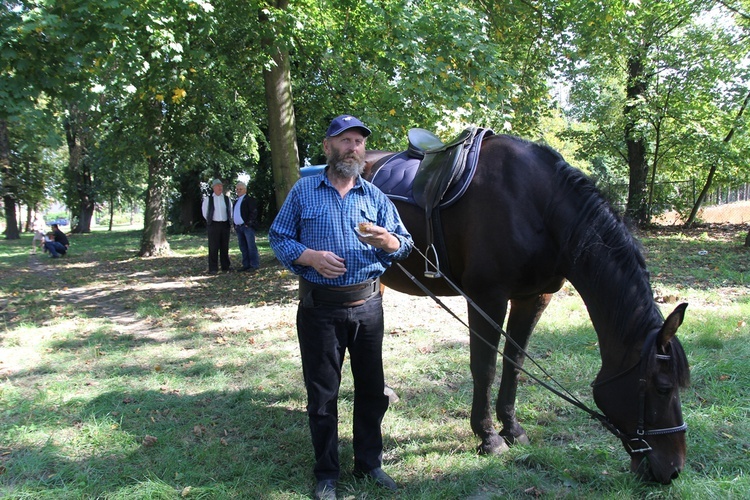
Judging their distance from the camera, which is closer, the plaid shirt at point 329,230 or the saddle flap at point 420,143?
the plaid shirt at point 329,230

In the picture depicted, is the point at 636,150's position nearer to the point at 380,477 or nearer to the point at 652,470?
the point at 652,470

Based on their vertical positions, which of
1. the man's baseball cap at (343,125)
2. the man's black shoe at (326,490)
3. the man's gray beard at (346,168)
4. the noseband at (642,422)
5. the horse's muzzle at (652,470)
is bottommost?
the man's black shoe at (326,490)

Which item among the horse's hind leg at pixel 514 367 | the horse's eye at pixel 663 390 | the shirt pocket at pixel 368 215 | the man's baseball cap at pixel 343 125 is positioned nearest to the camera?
the horse's eye at pixel 663 390

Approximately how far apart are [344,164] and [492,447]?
2120mm

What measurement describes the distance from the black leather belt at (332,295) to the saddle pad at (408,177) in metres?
0.94

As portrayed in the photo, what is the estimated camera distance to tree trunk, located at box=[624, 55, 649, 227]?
608 inches

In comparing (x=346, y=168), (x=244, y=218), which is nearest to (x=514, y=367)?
(x=346, y=168)

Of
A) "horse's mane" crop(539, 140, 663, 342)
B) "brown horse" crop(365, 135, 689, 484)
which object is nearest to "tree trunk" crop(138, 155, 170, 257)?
"brown horse" crop(365, 135, 689, 484)

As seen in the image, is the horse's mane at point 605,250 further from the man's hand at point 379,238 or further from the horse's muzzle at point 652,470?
the man's hand at point 379,238

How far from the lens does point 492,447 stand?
329 cm

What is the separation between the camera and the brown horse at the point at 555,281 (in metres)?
2.47

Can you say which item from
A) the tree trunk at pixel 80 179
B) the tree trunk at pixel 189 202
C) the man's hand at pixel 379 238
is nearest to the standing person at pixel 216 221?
the man's hand at pixel 379 238

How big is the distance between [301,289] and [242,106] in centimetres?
1119

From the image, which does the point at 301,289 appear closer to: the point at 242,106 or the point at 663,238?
the point at 242,106
